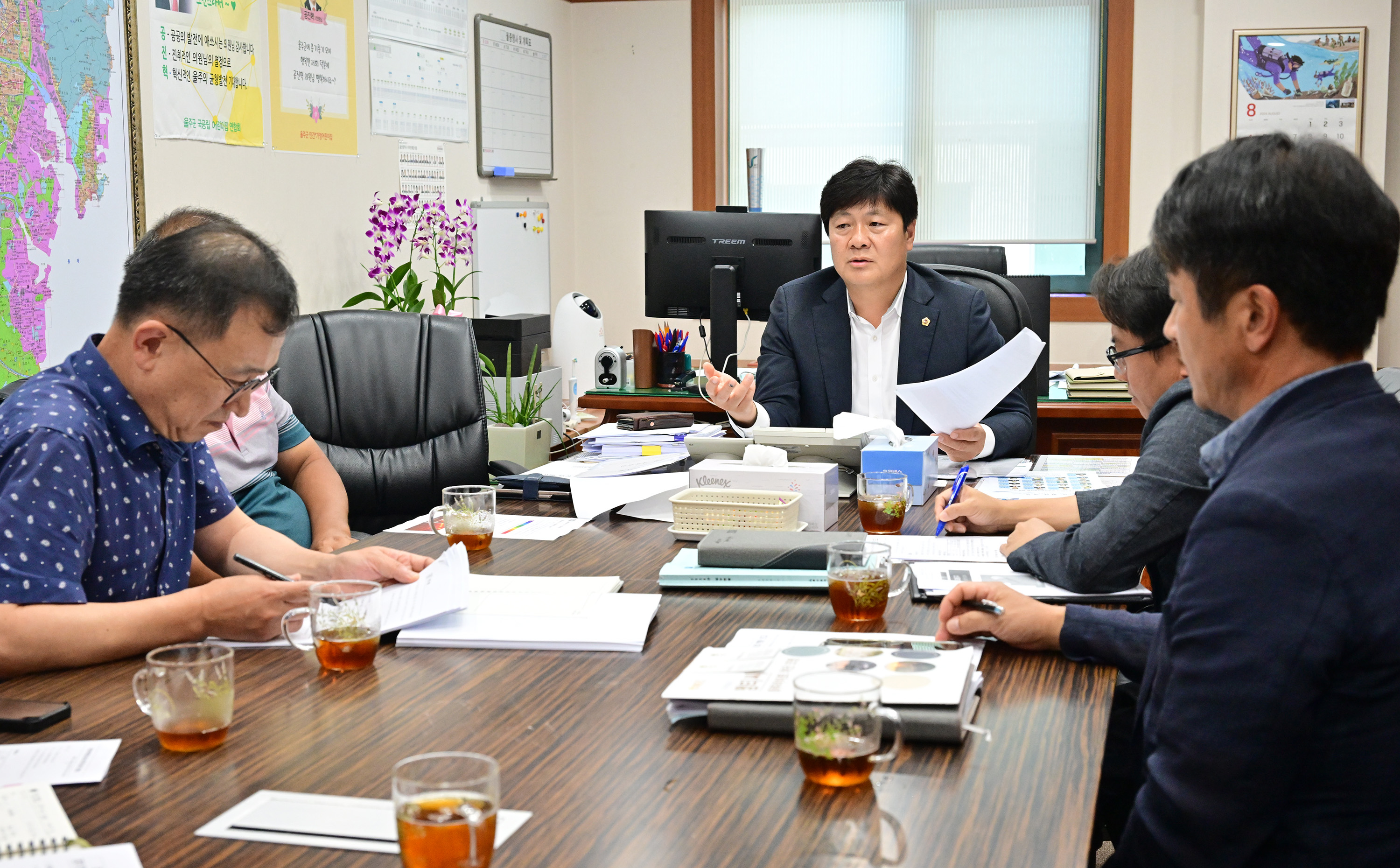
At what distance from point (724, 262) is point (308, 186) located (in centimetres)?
131

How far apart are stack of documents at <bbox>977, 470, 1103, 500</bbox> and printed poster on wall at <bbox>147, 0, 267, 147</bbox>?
2119 millimetres

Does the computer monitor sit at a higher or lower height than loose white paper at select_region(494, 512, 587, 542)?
higher

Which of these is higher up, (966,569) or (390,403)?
(390,403)

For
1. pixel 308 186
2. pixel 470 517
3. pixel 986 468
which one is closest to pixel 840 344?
pixel 986 468

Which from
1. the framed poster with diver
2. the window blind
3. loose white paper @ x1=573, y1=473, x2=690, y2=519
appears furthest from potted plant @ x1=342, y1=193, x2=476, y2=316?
the framed poster with diver

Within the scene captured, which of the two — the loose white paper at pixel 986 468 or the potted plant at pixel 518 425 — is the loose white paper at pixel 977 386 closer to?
the loose white paper at pixel 986 468

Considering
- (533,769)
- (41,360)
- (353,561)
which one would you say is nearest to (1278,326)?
(533,769)

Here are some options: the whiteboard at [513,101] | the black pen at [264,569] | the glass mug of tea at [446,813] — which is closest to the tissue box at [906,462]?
the black pen at [264,569]

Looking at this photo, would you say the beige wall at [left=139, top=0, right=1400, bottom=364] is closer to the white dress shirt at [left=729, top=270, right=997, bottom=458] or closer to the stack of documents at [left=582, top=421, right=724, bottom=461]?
the stack of documents at [left=582, top=421, right=724, bottom=461]

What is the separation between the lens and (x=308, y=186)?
11.5 feet

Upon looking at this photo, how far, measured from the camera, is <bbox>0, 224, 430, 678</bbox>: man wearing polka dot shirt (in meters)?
1.33

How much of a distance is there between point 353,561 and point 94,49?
1714 millimetres

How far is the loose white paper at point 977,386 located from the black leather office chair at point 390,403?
3.50 feet

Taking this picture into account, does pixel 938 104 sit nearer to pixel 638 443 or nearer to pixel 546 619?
pixel 638 443
